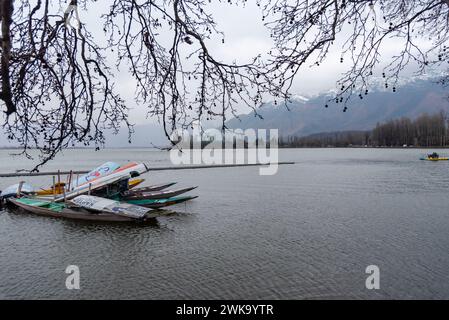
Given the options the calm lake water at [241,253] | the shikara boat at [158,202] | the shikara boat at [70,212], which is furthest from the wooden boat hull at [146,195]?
the shikara boat at [70,212]

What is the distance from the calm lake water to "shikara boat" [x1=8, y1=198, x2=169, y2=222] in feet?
2.20

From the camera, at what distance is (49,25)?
459 centimetres

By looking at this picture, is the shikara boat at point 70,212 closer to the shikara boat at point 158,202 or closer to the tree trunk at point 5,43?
the shikara boat at point 158,202

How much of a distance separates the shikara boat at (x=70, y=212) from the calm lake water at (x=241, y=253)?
2.20ft

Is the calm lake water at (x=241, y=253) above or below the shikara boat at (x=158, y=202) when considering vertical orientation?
below

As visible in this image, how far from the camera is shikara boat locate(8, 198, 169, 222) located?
24.5 metres

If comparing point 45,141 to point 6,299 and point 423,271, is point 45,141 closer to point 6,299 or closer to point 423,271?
point 6,299

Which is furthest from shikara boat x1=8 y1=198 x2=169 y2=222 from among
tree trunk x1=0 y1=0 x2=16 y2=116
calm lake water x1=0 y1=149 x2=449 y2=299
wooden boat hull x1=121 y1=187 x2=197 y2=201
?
tree trunk x1=0 y1=0 x2=16 y2=116

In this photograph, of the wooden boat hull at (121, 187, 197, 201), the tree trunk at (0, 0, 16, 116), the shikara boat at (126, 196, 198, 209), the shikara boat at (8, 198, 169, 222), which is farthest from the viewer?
the wooden boat hull at (121, 187, 197, 201)

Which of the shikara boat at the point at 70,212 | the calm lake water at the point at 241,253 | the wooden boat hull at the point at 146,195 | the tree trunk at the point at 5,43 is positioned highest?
the tree trunk at the point at 5,43

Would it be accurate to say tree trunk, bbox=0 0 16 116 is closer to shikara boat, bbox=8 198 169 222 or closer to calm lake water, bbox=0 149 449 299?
calm lake water, bbox=0 149 449 299

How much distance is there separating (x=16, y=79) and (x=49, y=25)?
0.81m

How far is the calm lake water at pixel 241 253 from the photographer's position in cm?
1284
